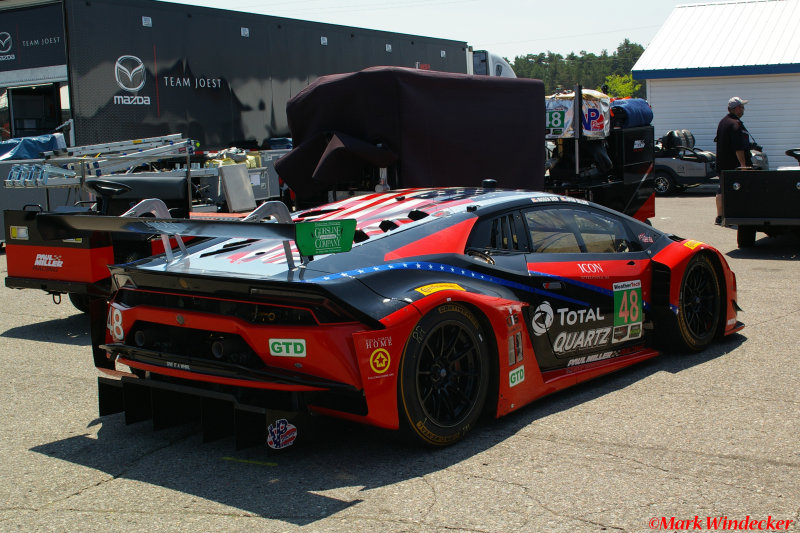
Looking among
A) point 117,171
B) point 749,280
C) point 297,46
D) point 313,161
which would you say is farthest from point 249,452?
point 297,46

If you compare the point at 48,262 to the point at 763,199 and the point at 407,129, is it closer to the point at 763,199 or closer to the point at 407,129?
the point at 407,129

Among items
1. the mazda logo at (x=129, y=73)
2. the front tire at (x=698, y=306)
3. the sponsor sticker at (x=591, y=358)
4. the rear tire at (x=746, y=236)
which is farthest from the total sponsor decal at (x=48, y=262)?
the rear tire at (x=746, y=236)

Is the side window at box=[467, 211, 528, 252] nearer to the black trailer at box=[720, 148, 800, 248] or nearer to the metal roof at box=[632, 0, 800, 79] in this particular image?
the black trailer at box=[720, 148, 800, 248]

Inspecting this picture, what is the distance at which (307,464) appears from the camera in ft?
13.9

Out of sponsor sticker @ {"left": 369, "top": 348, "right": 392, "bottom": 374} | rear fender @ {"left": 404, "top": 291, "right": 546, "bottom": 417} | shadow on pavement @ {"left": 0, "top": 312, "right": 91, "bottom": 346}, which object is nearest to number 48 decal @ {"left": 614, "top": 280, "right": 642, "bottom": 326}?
rear fender @ {"left": 404, "top": 291, "right": 546, "bottom": 417}

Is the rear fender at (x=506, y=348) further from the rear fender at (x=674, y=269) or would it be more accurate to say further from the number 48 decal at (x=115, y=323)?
the number 48 decal at (x=115, y=323)

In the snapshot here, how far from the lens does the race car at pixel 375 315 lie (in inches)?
159

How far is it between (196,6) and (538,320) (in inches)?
488

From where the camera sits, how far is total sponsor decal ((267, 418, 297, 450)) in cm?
405

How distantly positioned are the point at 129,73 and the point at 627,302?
36.3ft

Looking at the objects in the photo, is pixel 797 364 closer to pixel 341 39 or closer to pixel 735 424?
pixel 735 424

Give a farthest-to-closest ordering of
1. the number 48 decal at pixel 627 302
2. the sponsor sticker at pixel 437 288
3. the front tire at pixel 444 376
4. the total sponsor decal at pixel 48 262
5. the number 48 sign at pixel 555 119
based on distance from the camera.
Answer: the number 48 sign at pixel 555 119
the total sponsor decal at pixel 48 262
the number 48 decal at pixel 627 302
the sponsor sticker at pixel 437 288
the front tire at pixel 444 376

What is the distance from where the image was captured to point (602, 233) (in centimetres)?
582

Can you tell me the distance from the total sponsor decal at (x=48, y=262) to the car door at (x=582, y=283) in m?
4.57
